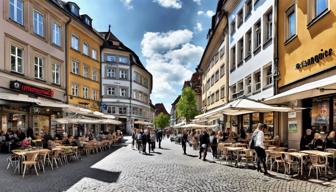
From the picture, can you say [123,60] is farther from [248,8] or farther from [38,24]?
[248,8]

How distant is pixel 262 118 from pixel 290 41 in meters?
7.24

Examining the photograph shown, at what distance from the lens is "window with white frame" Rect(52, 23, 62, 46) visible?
1133 inches

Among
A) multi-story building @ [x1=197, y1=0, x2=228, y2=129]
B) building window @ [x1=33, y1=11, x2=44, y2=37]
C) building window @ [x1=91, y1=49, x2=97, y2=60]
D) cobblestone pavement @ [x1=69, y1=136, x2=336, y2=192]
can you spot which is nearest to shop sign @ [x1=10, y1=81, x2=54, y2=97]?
building window @ [x1=33, y1=11, x2=44, y2=37]

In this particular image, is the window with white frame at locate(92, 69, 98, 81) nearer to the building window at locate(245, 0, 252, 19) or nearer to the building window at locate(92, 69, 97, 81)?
the building window at locate(92, 69, 97, 81)

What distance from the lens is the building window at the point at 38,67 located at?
25.3 metres

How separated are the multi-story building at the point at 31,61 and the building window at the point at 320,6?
55.0ft

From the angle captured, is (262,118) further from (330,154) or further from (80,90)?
(80,90)

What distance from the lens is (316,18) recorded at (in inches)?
519

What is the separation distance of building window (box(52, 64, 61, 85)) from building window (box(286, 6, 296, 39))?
70.4 feet

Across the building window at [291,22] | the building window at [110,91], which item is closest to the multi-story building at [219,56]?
the building window at [291,22]

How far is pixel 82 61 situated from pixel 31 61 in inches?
534

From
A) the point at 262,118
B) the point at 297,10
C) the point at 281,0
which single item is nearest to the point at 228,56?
the point at 262,118

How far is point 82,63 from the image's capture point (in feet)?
124

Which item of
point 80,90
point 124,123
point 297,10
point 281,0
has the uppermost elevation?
point 281,0
